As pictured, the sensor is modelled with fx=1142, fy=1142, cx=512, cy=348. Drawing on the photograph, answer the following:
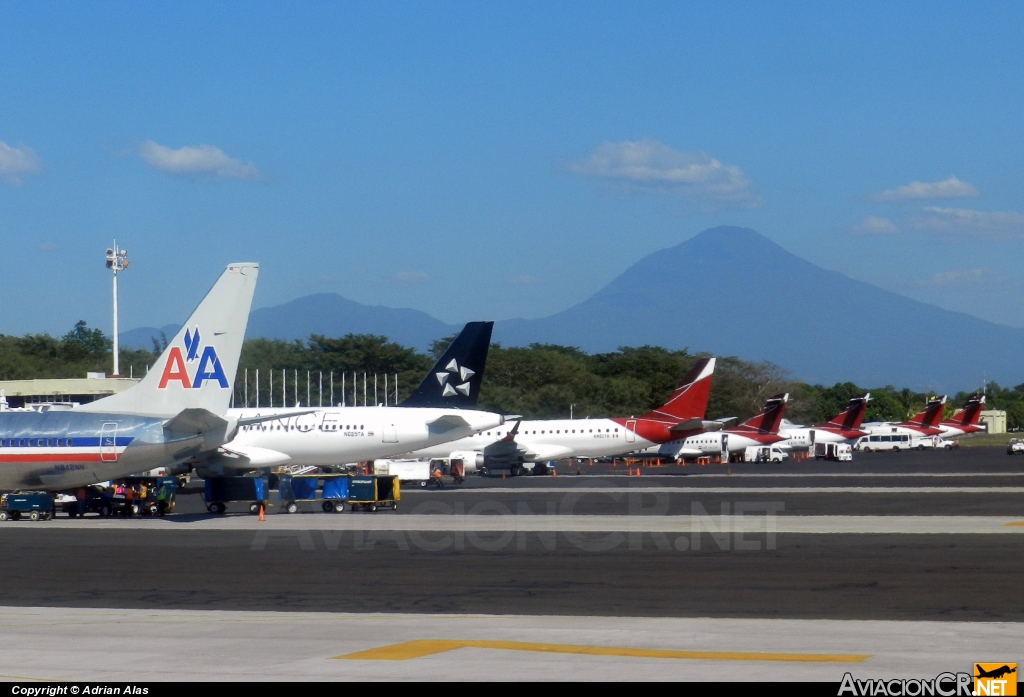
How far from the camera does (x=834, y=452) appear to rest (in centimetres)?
10019

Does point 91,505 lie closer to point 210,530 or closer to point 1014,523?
point 210,530

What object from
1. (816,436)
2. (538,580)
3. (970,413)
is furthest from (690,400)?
(970,413)

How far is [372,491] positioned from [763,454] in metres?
57.1

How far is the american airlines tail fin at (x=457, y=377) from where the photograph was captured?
2079 inches

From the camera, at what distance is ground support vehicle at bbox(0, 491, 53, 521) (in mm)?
37844

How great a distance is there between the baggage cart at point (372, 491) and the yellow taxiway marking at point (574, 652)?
26.4 metres

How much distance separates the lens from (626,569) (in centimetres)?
2177

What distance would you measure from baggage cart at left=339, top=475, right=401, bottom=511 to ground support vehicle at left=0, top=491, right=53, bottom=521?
394 inches

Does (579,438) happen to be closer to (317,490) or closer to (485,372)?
(317,490)

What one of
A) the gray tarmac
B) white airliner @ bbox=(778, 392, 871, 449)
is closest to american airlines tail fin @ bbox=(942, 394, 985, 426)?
white airliner @ bbox=(778, 392, 871, 449)

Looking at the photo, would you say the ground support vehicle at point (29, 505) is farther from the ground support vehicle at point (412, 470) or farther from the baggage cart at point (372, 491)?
the ground support vehicle at point (412, 470)

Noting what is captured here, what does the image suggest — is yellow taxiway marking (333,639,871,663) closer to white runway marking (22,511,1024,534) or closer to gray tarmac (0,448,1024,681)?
gray tarmac (0,448,1024,681)

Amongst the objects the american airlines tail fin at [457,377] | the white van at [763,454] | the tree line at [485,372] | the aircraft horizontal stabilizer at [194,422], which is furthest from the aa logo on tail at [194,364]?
the white van at [763,454]

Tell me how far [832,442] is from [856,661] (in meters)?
101
